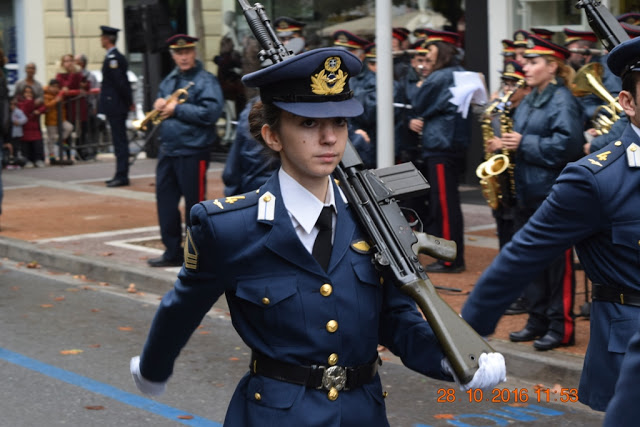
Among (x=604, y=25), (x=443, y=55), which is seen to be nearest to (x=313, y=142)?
(x=604, y=25)

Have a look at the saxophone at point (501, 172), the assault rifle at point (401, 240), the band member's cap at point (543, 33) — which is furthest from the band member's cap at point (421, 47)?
the assault rifle at point (401, 240)

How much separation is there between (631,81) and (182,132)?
22.6 feet

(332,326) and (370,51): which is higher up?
(370,51)

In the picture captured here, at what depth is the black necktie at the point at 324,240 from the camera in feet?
11.0

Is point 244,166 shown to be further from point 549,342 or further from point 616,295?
point 616,295

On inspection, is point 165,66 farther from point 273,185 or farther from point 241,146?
point 273,185

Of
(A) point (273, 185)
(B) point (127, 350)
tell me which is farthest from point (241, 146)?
(A) point (273, 185)

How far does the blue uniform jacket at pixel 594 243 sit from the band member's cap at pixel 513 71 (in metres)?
4.59

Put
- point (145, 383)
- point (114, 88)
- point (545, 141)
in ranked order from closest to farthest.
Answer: point (145, 383)
point (545, 141)
point (114, 88)

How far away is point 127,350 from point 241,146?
1.64 meters

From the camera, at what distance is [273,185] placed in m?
3.42

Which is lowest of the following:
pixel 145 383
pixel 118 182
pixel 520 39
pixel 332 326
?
pixel 118 182

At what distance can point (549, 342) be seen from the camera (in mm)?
7414

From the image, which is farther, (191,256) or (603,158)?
(603,158)
